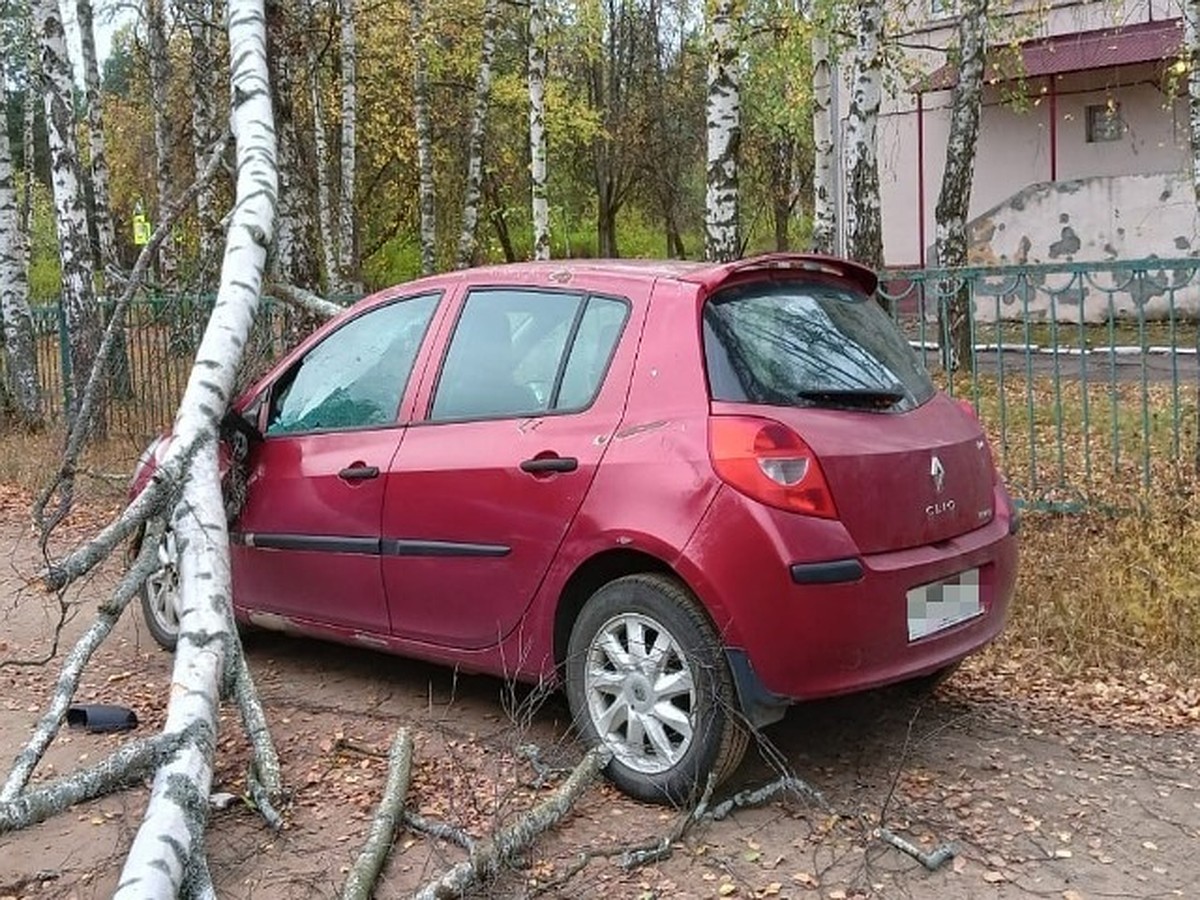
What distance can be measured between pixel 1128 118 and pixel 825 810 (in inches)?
770

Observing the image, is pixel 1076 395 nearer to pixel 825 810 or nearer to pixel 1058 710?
pixel 1058 710

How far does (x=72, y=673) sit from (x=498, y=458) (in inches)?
64.7

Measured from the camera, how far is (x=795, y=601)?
394 centimetres

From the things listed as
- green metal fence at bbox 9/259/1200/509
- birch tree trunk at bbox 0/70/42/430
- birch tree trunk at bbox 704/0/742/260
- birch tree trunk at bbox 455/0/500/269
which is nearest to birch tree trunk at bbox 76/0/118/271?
birch tree trunk at bbox 455/0/500/269

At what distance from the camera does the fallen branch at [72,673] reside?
4078mm

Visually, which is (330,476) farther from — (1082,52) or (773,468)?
(1082,52)

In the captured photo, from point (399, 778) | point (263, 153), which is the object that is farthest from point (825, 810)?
point (263, 153)

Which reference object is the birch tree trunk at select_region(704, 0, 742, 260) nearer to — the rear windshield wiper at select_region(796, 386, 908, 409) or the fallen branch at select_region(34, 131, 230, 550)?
the fallen branch at select_region(34, 131, 230, 550)

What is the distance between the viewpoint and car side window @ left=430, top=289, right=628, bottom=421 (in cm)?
455

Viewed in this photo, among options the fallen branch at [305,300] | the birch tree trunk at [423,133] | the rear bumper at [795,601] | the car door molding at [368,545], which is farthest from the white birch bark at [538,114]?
the rear bumper at [795,601]

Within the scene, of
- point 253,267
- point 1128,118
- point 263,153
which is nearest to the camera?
point 253,267

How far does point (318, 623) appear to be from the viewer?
5.36 meters

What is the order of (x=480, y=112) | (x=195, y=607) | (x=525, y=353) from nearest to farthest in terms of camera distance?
(x=195, y=607) < (x=525, y=353) < (x=480, y=112)

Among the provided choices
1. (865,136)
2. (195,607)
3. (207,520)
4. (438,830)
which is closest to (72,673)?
(195,607)
